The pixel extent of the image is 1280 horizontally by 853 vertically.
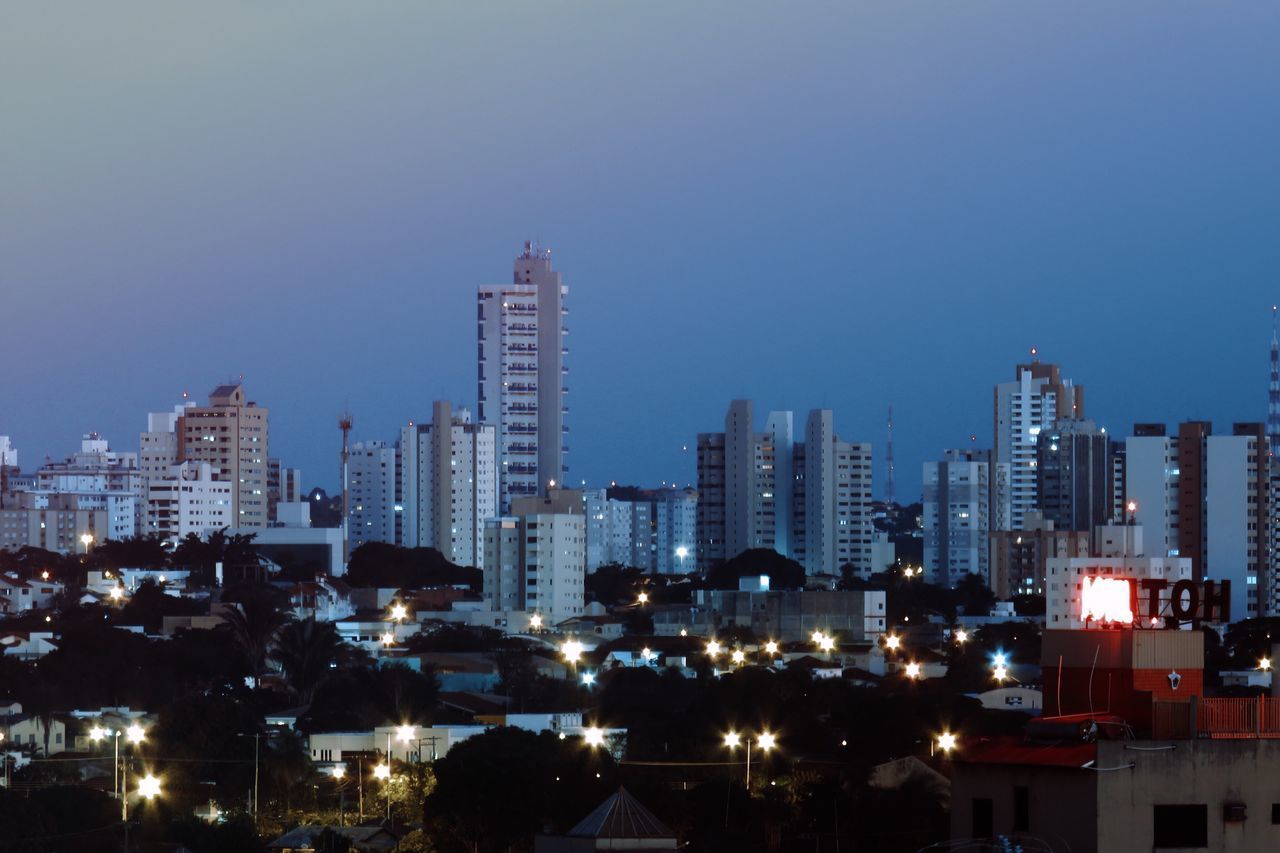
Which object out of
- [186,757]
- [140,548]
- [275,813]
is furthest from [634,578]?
[275,813]

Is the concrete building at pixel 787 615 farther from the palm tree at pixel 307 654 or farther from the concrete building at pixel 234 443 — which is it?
the concrete building at pixel 234 443

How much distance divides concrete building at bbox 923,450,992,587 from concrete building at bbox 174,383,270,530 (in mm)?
37147

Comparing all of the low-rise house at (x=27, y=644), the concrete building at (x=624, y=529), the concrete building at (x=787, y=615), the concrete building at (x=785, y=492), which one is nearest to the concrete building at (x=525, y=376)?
the concrete building at (x=624, y=529)

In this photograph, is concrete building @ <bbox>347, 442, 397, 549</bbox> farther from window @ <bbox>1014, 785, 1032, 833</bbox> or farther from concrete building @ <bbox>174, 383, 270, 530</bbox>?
window @ <bbox>1014, 785, 1032, 833</bbox>

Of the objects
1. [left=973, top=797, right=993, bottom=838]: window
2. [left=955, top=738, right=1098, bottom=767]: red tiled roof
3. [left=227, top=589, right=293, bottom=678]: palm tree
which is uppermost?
[left=955, top=738, right=1098, bottom=767]: red tiled roof

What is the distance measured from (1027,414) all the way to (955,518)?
755 inches

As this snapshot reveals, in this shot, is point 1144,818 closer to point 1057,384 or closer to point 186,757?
point 186,757

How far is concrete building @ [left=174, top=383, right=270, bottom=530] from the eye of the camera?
452 ft

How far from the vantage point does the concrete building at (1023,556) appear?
10962cm

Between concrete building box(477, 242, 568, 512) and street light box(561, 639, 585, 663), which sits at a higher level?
concrete building box(477, 242, 568, 512)

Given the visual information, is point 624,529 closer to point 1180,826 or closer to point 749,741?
point 749,741

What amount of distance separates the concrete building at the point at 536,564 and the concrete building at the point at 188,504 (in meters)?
38.9

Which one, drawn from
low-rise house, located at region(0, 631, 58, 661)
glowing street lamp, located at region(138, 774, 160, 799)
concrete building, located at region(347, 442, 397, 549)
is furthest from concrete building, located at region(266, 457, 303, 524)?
glowing street lamp, located at region(138, 774, 160, 799)

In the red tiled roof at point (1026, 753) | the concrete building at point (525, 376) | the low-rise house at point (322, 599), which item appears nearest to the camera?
the red tiled roof at point (1026, 753)
